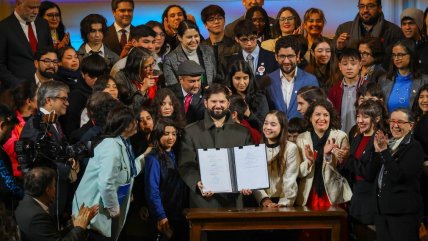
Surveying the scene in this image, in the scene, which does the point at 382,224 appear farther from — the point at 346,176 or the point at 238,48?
the point at 238,48

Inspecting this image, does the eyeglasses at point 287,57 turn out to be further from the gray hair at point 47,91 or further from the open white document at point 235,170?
the gray hair at point 47,91

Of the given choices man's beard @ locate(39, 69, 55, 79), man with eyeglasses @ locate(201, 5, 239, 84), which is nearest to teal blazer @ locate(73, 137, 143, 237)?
man's beard @ locate(39, 69, 55, 79)

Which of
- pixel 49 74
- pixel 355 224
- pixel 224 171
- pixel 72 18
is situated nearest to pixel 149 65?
pixel 49 74

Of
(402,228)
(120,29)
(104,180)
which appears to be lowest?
A: (402,228)

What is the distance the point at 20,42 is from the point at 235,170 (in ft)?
9.62

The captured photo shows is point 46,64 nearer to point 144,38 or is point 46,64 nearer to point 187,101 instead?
point 144,38

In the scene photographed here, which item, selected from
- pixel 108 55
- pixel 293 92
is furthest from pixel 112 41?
pixel 293 92

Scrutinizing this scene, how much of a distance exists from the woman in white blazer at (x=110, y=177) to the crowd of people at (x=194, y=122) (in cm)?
1

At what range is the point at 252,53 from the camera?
1064 cm

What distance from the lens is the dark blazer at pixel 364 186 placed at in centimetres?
892

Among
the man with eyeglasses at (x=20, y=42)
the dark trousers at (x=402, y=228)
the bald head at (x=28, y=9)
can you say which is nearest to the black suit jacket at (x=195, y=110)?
the man with eyeglasses at (x=20, y=42)

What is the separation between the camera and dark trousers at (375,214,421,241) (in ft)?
28.5

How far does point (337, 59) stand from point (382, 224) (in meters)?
2.48

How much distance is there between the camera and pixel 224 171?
28.5ft
